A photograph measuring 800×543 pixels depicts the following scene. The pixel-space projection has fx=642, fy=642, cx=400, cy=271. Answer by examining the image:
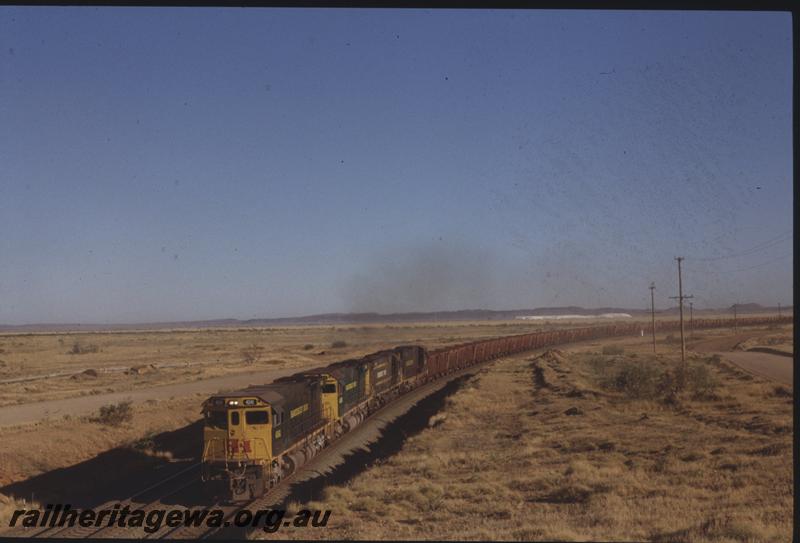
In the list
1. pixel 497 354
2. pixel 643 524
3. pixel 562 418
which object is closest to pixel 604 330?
pixel 497 354

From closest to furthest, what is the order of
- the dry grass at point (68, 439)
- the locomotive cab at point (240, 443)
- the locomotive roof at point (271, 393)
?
1. the locomotive cab at point (240, 443)
2. the locomotive roof at point (271, 393)
3. the dry grass at point (68, 439)

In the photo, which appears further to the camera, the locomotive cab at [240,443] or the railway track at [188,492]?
the locomotive cab at [240,443]

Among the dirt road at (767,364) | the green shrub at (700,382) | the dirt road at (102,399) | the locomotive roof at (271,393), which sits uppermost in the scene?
the locomotive roof at (271,393)

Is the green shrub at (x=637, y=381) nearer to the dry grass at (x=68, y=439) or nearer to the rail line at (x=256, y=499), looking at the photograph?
the rail line at (x=256, y=499)

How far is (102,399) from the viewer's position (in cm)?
4691

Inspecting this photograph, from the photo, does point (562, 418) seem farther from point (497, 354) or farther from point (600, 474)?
point (497, 354)

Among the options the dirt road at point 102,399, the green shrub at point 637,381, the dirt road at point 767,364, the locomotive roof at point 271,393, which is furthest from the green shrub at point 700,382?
the dirt road at point 102,399

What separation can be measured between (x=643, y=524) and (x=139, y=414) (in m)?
31.7

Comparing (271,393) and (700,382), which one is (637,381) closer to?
(700,382)

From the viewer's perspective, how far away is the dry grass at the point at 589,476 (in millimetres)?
14086

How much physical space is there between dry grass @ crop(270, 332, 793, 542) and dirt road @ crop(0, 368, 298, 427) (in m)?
24.0

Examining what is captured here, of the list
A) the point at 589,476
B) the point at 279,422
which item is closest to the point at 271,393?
the point at 279,422

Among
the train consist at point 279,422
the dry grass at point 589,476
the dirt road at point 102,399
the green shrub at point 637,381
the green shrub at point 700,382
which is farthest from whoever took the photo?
the dirt road at point 102,399

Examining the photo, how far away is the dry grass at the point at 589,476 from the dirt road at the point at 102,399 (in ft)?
78.6
